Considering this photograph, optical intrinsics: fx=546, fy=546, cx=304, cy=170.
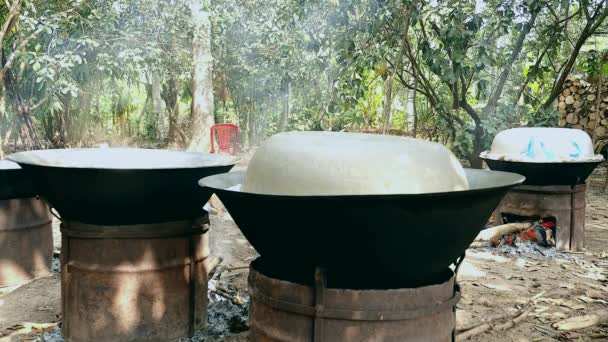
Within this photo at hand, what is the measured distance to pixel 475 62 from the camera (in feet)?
22.1

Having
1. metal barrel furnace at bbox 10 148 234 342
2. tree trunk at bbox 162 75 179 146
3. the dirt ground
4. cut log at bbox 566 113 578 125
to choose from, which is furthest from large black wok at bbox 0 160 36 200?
tree trunk at bbox 162 75 179 146

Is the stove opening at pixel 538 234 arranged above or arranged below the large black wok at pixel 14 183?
below

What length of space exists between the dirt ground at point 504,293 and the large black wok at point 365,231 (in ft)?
4.41

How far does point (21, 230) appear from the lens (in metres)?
4.54

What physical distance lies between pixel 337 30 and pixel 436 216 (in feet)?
19.7

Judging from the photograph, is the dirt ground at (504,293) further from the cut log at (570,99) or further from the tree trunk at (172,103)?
the tree trunk at (172,103)

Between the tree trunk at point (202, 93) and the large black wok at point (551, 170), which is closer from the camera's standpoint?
the large black wok at point (551, 170)

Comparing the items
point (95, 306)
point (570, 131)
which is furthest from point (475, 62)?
point (95, 306)

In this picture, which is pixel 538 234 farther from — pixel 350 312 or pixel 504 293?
pixel 350 312

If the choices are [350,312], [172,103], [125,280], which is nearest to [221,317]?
[125,280]

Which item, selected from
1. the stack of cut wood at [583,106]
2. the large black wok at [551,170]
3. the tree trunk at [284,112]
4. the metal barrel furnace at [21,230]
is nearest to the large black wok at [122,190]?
the metal barrel furnace at [21,230]

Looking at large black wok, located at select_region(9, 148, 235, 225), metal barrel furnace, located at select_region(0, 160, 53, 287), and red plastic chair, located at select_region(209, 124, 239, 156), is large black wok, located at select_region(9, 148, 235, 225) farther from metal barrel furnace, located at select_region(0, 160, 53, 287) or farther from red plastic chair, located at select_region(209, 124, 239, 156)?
red plastic chair, located at select_region(209, 124, 239, 156)

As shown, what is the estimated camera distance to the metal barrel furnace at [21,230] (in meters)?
4.38

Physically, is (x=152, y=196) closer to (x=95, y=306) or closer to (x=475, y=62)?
(x=95, y=306)
